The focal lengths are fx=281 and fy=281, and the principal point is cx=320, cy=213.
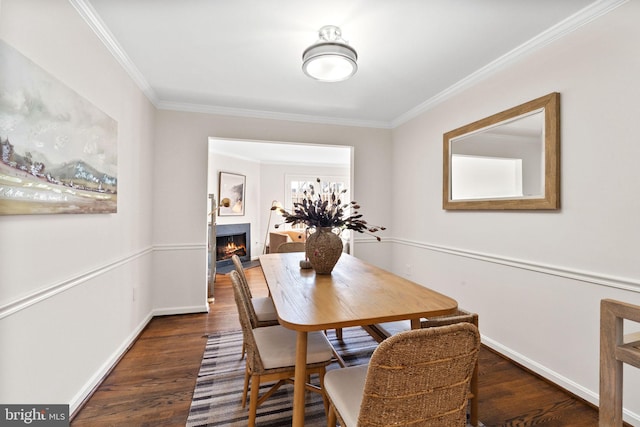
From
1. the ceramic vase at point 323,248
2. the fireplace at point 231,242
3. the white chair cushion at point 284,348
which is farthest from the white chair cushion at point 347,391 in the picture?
the fireplace at point 231,242

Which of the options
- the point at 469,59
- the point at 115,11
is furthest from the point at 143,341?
the point at 469,59

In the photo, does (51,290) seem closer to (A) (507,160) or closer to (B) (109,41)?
(B) (109,41)

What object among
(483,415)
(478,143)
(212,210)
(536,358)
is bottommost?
(483,415)

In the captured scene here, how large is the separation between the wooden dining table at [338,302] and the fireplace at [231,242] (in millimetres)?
3926

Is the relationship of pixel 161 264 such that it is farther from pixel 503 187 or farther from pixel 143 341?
pixel 503 187

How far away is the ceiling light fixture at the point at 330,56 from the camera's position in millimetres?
1863

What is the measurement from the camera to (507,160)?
7.46ft

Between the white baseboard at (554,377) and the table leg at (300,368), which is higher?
the table leg at (300,368)

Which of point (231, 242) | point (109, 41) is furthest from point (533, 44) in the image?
point (231, 242)

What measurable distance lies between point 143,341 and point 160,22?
8.54 feet

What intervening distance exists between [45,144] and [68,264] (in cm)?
67

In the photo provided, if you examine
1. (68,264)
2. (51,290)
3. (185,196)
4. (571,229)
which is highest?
(185,196)

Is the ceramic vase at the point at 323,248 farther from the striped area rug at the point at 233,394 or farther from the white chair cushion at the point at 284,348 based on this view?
the striped area rug at the point at 233,394

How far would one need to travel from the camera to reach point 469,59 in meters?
2.30
